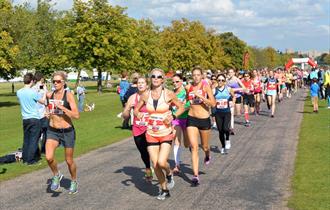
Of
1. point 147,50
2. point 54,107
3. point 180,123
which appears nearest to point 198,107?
point 180,123

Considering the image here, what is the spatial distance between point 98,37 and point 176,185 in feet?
145

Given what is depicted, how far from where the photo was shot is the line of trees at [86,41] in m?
41.7

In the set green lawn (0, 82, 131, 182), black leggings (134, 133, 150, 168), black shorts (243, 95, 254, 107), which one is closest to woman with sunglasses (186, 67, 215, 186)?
black leggings (134, 133, 150, 168)

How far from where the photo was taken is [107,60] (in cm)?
5238

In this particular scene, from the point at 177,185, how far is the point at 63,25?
48151mm

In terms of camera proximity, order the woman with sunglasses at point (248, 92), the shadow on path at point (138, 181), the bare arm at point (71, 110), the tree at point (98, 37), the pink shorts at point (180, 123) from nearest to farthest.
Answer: the bare arm at point (71, 110) < the shadow on path at point (138, 181) < the pink shorts at point (180, 123) < the woman with sunglasses at point (248, 92) < the tree at point (98, 37)

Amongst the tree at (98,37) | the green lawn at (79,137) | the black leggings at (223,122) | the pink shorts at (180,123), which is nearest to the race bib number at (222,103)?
the black leggings at (223,122)

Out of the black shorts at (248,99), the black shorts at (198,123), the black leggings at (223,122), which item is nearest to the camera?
the black shorts at (198,123)

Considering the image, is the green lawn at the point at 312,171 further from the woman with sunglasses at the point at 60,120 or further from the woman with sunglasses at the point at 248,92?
the woman with sunglasses at the point at 60,120

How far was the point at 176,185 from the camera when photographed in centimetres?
833

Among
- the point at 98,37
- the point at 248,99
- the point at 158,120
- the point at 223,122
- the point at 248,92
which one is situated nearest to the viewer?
the point at 158,120

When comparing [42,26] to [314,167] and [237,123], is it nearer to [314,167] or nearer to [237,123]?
[237,123]

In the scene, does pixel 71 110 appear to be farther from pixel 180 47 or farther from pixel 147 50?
pixel 180 47

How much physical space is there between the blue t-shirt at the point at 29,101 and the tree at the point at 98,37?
3995 cm
